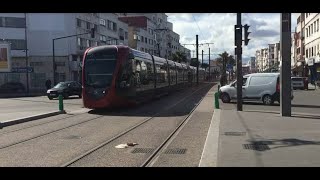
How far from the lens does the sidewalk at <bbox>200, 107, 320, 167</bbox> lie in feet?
30.9

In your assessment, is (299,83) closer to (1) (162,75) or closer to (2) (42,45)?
(1) (162,75)

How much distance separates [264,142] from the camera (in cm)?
1198

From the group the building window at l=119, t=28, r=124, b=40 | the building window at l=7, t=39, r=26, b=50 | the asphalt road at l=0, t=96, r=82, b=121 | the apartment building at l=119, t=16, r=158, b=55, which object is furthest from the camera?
the apartment building at l=119, t=16, r=158, b=55

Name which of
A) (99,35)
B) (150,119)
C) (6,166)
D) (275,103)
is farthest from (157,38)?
(6,166)

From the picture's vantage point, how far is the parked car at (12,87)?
2557 inches

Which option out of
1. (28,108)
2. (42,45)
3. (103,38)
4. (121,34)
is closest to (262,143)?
(28,108)

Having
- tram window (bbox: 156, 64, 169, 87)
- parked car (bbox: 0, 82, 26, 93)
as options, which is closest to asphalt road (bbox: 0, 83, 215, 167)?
tram window (bbox: 156, 64, 169, 87)

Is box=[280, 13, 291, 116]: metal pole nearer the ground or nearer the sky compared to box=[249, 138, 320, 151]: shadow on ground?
nearer the sky

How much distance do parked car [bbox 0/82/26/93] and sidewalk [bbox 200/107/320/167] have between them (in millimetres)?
51681

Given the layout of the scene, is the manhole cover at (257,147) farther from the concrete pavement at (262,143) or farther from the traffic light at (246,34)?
the traffic light at (246,34)

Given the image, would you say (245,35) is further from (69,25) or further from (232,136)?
(69,25)

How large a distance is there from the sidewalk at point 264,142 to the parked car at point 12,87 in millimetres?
51681

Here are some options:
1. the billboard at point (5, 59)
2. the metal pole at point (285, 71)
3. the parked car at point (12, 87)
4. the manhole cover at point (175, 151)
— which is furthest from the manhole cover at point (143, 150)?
the parked car at point (12, 87)

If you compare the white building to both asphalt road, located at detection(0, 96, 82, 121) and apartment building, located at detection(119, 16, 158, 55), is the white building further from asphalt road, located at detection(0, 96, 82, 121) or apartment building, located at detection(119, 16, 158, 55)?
apartment building, located at detection(119, 16, 158, 55)
